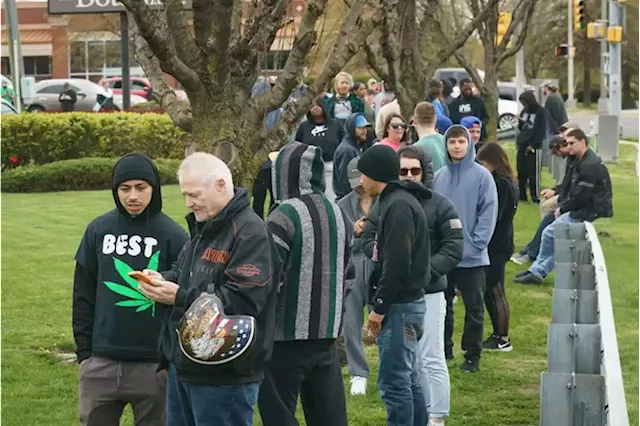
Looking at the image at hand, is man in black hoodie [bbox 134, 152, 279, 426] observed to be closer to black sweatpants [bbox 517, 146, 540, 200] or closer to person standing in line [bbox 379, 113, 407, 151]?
person standing in line [bbox 379, 113, 407, 151]

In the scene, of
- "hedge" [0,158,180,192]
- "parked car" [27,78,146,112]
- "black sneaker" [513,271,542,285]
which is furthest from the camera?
"parked car" [27,78,146,112]

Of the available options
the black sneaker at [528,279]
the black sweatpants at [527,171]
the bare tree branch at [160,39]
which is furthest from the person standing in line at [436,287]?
the black sweatpants at [527,171]

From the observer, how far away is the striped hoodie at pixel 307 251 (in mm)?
5934

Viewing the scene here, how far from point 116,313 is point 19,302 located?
6493 millimetres

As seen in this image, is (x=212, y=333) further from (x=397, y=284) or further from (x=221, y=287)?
(x=397, y=284)

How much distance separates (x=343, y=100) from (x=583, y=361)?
9.33 metres

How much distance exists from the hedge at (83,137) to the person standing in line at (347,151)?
12.1m

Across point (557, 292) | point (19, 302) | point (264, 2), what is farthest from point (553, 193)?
point (264, 2)

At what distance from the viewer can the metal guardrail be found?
6238 mm

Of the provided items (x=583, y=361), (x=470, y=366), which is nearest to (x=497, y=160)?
(x=470, y=366)

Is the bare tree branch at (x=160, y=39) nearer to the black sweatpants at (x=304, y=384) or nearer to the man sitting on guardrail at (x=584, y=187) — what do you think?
the black sweatpants at (x=304, y=384)

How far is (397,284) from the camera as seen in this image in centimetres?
705

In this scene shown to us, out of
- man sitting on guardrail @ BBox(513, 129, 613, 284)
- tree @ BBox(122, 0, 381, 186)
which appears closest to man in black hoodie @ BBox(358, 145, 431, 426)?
tree @ BBox(122, 0, 381, 186)

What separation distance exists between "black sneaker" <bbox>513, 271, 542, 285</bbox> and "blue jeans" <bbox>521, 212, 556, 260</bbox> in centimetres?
64
